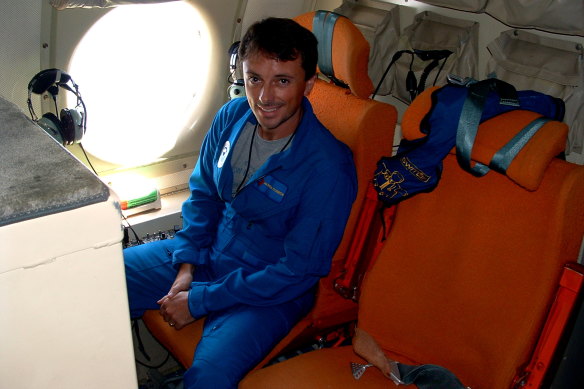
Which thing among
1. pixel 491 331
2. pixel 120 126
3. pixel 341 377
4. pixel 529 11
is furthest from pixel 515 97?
pixel 120 126

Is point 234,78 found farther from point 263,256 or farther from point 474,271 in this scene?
point 474,271

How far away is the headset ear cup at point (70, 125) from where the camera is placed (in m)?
2.21

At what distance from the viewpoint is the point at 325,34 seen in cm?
219

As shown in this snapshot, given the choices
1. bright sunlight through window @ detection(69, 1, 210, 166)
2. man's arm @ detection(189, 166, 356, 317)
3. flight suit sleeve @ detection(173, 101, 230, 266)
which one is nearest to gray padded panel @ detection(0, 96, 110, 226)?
man's arm @ detection(189, 166, 356, 317)

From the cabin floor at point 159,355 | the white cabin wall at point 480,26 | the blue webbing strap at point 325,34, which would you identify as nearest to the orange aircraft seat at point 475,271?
the cabin floor at point 159,355

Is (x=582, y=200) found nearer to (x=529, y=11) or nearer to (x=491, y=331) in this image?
(x=491, y=331)

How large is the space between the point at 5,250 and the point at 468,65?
84.8 inches

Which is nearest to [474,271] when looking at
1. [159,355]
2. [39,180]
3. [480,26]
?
[480,26]

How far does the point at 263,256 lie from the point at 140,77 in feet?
4.24

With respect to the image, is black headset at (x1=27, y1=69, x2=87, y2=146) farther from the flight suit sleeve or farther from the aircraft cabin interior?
the flight suit sleeve

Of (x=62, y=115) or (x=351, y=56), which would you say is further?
(x=62, y=115)

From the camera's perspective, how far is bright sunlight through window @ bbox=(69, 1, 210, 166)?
2.67 metres

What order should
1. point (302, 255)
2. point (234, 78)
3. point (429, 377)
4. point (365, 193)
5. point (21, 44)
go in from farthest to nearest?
1. point (234, 78)
2. point (21, 44)
3. point (365, 193)
4. point (302, 255)
5. point (429, 377)

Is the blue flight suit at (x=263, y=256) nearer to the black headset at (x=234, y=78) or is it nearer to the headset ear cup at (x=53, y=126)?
the black headset at (x=234, y=78)
